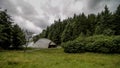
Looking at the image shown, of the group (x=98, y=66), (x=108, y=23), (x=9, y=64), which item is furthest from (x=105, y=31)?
(x=9, y=64)

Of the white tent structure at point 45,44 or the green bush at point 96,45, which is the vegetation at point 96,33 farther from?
the white tent structure at point 45,44

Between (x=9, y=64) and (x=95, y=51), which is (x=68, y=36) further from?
(x=9, y=64)

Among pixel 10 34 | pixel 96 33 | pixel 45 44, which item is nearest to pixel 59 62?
pixel 10 34

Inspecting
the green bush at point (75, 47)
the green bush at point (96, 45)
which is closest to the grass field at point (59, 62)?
the green bush at point (96, 45)

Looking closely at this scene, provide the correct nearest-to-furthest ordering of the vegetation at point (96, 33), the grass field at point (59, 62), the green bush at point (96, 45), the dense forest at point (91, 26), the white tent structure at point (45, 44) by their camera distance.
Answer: the grass field at point (59, 62) → the green bush at point (96, 45) → the vegetation at point (96, 33) → the dense forest at point (91, 26) → the white tent structure at point (45, 44)

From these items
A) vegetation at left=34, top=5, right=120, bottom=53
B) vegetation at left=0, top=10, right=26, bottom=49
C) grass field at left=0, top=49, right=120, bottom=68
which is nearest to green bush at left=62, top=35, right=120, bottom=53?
vegetation at left=34, top=5, right=120, bottom=53

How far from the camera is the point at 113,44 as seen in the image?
41.9 m

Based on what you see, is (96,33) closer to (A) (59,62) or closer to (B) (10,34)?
(B) (10,34)

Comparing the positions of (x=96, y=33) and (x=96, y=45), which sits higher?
(x=96, y=33)

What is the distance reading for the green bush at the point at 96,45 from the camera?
42.1 meters

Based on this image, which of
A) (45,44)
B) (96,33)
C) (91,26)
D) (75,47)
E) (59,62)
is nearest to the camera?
(59,62)

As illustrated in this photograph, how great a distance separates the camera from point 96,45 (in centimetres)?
4503

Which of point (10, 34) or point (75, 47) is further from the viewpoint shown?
point (10, 34)

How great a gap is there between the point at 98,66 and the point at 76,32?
73264 mm
